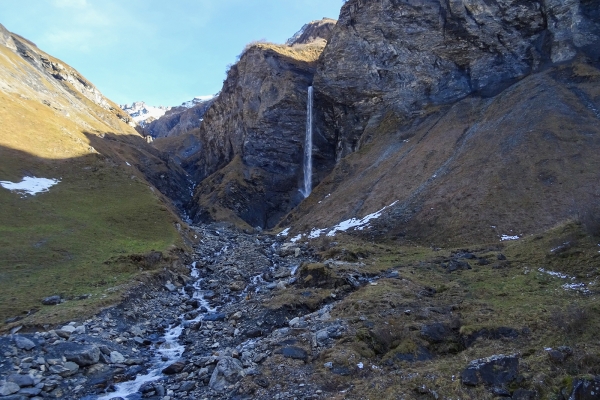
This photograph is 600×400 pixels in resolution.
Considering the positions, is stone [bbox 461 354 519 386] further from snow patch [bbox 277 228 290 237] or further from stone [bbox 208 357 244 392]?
snow patch [bbox 277 228 290 237]

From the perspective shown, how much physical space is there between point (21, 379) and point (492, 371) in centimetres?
1474

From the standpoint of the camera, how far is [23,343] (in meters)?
15.6

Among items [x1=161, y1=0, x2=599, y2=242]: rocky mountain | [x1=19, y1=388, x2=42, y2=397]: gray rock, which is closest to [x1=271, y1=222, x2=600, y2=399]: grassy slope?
[x1=19, y1=388, x2=42, y2=397]: gray rock

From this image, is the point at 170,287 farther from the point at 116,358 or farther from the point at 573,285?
the point at 573,285

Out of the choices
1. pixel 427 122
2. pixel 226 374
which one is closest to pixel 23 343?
pixel 226 374

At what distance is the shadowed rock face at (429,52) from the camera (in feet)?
185

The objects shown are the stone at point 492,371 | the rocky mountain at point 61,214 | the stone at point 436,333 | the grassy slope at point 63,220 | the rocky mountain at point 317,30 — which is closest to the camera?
the stone at point 492,371

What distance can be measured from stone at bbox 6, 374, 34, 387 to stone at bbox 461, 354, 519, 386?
13.7 m

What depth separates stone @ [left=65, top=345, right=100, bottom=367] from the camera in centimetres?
1553

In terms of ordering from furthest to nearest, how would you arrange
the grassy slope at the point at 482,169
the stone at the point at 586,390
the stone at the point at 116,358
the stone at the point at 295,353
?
the grassy slope at the point at 482,169 → the stone at the point at 116,358 → the stone at the point at 295,353 → the stone at the point at 586,390

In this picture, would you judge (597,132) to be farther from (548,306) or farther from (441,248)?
(548,306)

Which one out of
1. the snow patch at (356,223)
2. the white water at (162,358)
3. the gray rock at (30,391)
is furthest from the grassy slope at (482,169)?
the gray rock at (30,391)

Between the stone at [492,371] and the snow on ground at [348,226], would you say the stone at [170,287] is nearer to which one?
the snow on ground at [348,226]

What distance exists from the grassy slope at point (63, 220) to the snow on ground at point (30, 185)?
0.88m
